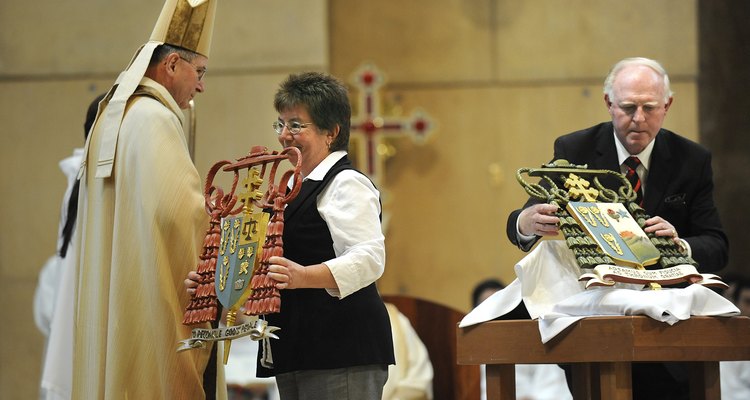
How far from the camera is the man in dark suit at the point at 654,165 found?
3.50m

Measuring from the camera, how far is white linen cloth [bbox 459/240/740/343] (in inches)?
120

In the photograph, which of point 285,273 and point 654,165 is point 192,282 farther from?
point 654,165

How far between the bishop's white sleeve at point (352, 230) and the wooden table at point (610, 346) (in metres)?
0.39

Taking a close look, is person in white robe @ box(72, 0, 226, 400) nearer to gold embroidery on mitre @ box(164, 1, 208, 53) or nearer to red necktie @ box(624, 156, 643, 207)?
gold embroidery on mitre @ box(164, 1, 208, 53)

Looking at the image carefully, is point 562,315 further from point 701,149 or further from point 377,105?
point 377,105

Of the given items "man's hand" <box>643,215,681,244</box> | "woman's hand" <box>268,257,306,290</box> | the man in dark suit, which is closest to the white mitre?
"woman's hand" <box>268,257,306,290</box>

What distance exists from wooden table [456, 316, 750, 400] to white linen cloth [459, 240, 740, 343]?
33mm


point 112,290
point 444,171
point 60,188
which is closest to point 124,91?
point 112,290

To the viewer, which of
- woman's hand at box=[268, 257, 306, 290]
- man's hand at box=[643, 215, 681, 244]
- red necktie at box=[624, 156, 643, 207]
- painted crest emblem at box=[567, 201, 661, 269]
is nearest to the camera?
woman's hand at box=[268, 257, 306, 290]

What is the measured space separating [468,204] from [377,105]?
102 centimetres

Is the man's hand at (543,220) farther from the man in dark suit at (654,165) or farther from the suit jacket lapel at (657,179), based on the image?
the suit jacket lapel at (657,179)

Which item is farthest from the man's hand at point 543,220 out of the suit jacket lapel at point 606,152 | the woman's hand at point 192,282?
the woman's hand at point 192,282

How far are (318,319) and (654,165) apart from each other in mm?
1324

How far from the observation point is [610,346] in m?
3.04
